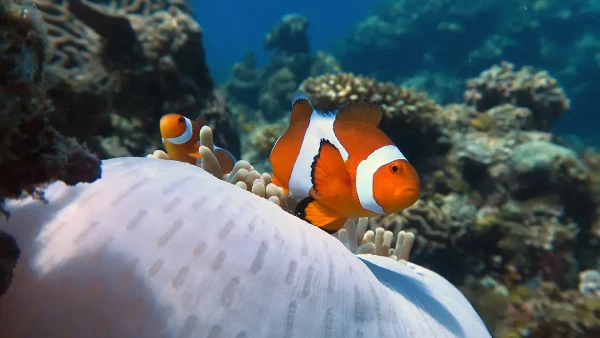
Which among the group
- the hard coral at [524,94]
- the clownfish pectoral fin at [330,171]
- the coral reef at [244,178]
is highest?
the hard coral at [524,94]

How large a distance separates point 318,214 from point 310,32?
4827 cm

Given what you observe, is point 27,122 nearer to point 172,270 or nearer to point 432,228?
point 172,270

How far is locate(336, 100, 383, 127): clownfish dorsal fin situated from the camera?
1.55 metres

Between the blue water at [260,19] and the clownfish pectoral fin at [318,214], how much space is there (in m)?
38.9

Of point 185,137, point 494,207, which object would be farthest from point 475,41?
point 185,137

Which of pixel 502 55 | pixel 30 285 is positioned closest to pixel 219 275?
pixel 30 285

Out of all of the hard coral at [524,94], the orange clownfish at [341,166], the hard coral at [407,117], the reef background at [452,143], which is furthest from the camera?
the hard coral at [524,94]

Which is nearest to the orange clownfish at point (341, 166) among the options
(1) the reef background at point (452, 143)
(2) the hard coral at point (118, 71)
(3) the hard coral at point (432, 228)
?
(1) the reef background at point (452, 143)

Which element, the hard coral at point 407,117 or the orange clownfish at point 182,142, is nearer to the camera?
the orange clownfish at point 182,142

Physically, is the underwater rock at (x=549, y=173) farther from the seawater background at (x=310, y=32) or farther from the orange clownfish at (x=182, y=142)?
the seawater background at (x=310, y=32)

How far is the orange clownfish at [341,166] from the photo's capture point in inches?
50.6

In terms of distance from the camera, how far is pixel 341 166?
1.37 m

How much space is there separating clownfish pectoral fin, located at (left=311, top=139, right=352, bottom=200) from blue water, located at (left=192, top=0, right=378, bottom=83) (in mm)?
38933

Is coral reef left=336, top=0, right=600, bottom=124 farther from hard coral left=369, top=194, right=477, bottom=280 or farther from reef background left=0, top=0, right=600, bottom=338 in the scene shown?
hard coral left=369, top=194, right=477, bottom=280
